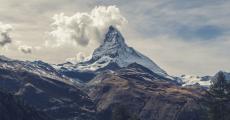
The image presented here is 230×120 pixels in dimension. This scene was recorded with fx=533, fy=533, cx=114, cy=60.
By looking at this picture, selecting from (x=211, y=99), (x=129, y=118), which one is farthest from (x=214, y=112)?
(x=129, y=118)

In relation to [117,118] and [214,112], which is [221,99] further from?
[117,118]

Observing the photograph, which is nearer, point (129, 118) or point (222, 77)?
point (129, 118)

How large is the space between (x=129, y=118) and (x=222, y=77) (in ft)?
84.0

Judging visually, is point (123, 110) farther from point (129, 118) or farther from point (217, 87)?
point (217, 87)

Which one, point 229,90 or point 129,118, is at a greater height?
point 229,90

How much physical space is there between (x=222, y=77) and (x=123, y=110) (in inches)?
1011

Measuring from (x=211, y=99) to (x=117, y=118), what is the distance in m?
22.4

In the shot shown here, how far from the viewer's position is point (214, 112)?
12206cm

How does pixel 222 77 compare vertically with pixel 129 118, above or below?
above

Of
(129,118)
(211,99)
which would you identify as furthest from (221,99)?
(129,118)

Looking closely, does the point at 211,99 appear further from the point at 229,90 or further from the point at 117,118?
the point at 117,118

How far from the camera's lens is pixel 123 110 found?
123312 mm

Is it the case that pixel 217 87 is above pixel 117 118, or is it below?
above

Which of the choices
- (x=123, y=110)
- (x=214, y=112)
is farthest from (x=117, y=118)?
(x=214, y=112)
